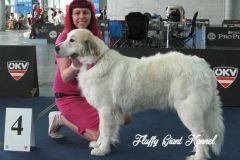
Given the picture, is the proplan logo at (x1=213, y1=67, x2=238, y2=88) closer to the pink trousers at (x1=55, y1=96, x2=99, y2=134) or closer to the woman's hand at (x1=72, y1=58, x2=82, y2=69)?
the pink trousers at (x1=55, y1=96, x2=99, y2=134)

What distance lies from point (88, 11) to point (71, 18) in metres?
0.18

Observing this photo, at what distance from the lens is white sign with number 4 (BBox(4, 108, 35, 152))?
352cm

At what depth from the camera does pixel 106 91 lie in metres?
3.35

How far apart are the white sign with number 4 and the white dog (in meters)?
0.58

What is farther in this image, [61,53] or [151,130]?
[151,130]

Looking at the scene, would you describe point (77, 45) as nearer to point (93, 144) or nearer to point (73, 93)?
point (73, 93)

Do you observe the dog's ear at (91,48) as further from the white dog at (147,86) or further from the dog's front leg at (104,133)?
the dog's front leg at (104,133)

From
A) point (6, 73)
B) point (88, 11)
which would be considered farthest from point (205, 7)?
point (88, 11)

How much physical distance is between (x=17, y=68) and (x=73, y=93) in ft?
7.51

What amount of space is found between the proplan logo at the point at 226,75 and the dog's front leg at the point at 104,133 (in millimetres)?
2617

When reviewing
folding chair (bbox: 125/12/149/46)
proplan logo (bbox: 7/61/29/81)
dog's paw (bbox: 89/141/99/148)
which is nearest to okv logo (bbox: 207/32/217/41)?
folding chair (bbox: 125/12/149/46)

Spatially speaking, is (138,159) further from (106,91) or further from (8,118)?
(8,118)

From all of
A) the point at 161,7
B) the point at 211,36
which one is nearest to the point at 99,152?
the point at 211,36

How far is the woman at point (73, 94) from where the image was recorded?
3773 mm
